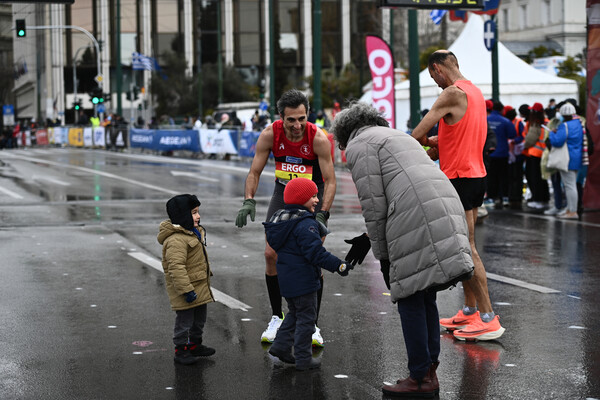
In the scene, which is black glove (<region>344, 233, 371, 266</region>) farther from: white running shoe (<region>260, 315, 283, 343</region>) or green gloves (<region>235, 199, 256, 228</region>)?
white running shoe (<region>260, 315, 283, 343</region>)

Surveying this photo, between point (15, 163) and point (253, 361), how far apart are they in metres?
28.1

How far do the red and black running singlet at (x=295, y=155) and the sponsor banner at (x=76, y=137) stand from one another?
46037mm

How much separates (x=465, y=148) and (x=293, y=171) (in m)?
1.23

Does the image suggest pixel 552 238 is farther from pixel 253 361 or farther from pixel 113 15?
pixel 113 15

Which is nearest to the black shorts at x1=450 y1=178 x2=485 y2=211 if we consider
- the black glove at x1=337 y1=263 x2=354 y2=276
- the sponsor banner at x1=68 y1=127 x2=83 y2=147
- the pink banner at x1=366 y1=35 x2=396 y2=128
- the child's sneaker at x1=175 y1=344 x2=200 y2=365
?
the black glove at x1=337 y1=263 x2=354 y2=276

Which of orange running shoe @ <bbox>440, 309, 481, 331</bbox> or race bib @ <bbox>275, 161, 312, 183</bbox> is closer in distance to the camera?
race bib @ <bbox>275, 161, 312, 183</bbox>

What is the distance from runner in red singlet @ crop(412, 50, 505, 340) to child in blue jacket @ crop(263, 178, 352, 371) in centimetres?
126

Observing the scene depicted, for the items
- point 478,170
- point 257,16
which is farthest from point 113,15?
point 478,170

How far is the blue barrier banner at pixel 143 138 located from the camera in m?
40.8

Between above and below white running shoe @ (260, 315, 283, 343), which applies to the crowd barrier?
above

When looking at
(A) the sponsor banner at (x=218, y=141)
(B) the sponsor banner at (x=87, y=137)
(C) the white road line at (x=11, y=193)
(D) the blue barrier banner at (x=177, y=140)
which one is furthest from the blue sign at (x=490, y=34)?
(B) the sponsor banner at (x=87, y=137)

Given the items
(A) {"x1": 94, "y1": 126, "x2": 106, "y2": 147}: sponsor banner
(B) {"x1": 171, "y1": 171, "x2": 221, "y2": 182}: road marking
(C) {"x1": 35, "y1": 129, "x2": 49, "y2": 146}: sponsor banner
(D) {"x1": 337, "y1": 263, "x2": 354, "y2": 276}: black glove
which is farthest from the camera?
(C) {"x1": 35, "y1": 129, "x2": 49, "y2": 146}: sponsor banner

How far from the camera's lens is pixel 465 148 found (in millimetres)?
7039

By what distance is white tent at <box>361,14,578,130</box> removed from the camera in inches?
1162
